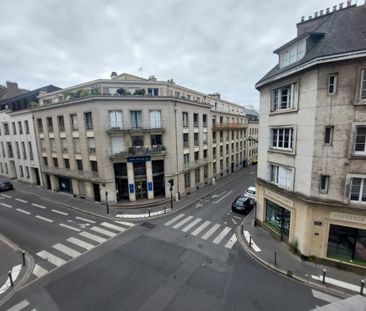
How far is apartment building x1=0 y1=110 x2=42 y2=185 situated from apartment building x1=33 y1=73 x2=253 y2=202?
2.81 metres

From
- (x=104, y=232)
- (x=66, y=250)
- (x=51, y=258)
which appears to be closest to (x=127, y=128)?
(x=104, y=232)

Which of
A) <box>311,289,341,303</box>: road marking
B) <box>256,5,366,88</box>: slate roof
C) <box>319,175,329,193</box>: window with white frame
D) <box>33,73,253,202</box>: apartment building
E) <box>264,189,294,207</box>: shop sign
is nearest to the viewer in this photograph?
<box>311,289,341,303</box>: road marking

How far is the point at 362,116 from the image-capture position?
969cm

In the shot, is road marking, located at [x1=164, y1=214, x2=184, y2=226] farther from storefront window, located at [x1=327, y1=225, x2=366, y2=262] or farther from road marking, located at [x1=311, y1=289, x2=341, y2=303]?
storefront window, located at [x1=327, y1=225, x2=366, y2=262]

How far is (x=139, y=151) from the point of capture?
72.5ft

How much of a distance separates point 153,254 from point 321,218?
1126cm

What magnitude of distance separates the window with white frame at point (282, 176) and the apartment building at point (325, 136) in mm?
72

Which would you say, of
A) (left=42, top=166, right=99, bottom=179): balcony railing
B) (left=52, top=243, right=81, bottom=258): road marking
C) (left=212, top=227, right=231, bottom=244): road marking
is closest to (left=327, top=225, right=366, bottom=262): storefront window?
(left=212, top=227, right=231, bottom=244): road marking

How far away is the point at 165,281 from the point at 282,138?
12.4 meters

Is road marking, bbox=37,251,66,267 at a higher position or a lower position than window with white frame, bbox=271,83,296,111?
lower

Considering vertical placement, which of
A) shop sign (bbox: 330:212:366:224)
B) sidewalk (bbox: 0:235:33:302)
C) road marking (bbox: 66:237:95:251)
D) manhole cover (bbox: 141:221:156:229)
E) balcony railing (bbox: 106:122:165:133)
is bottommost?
manhole cover (bbox: 141:221:156:229)

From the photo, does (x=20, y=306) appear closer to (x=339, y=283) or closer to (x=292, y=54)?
(x=339, y=283)

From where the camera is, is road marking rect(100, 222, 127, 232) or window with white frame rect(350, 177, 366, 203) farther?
road marking rect(100, 222, 127, 232)

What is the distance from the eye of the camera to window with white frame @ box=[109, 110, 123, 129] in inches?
829
